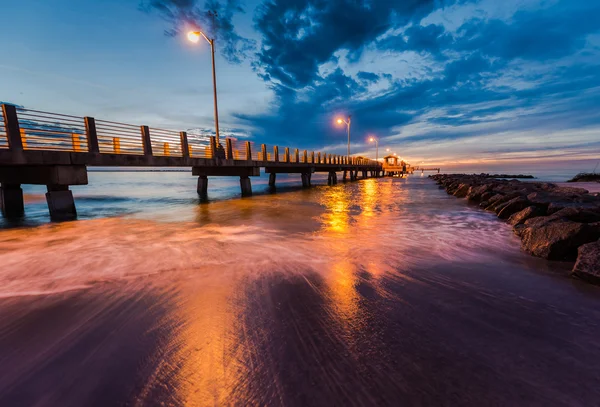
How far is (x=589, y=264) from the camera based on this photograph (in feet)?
12.9

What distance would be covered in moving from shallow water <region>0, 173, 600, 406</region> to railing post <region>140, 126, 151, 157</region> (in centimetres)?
836

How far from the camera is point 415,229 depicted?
324 inches

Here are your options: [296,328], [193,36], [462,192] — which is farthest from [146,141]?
[462,192]

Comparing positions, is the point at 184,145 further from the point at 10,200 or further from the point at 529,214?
the point at 529,214

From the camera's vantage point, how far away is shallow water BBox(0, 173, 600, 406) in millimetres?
2031

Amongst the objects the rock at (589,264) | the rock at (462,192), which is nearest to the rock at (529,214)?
the rock at (589,264)

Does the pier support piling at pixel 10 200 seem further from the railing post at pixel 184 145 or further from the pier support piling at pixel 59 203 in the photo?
the railing post at pixel 184 145

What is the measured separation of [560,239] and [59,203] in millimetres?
15464

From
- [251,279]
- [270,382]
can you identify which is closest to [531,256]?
[251,279]

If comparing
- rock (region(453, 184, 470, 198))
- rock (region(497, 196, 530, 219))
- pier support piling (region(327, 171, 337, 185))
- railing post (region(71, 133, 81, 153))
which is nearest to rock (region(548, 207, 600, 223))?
rock (region(497, 196, 530, 219))

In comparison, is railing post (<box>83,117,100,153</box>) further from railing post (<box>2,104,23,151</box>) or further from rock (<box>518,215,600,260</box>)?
rock (<box>518,215,600,260</box>)

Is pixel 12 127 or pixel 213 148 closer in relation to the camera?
pixel 12 127

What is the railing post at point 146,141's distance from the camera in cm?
1298

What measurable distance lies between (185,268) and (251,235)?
2.85 metres
